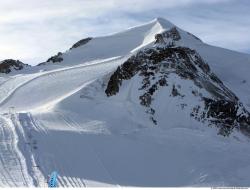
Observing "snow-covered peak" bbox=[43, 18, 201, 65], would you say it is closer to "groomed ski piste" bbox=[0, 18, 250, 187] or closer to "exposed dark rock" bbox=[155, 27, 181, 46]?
"exposed dark rock" bbox=[155, 27, 181, 46]

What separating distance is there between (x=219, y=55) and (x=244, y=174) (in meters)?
32.1

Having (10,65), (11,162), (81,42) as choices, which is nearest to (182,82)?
(11,162)

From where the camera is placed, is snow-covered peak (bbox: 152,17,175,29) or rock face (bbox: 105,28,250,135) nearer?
rock face (bbox: 105,28,250,135)

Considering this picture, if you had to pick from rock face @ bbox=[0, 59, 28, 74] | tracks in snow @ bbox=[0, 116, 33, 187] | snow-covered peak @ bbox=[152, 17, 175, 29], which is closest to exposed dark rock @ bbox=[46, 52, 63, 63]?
rock face @ bbox=[0, 59, 28, 74]

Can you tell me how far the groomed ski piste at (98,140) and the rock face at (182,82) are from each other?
940 mm

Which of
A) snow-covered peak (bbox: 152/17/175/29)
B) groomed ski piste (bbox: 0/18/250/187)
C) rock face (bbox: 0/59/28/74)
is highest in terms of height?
snow-covered peak (bbox: 152/17/175/29)

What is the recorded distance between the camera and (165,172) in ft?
92.8

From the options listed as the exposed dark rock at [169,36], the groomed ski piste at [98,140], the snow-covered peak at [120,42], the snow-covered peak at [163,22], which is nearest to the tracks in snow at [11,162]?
the groomed ski piste at [98,140]

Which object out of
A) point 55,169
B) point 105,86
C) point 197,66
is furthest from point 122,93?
point 55,169

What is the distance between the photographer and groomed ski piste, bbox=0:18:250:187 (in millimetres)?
26422

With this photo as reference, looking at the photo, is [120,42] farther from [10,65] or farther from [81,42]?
[10,65]

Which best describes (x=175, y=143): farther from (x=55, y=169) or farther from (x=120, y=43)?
(x=120, y=43)

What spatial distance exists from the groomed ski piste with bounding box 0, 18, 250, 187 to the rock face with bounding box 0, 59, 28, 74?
6.19 metres

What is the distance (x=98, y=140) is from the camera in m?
32.5
